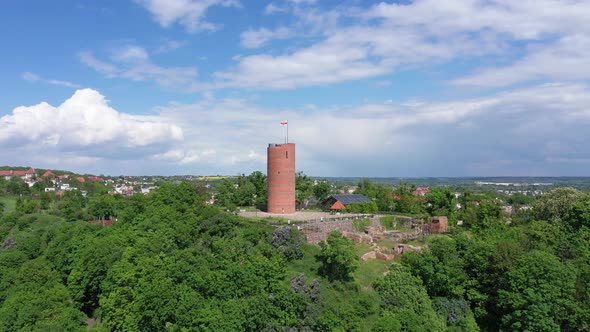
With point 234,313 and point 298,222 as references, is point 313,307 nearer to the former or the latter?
point 234,313

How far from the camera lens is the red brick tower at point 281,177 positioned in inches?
1908

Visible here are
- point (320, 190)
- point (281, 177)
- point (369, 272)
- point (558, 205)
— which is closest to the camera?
point (369, 272)

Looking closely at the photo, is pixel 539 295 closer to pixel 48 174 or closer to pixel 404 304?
pixel 404 304

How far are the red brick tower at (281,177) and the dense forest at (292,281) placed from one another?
7525mm

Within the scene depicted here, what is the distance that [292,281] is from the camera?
29.4m

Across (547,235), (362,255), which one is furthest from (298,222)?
(547,235)

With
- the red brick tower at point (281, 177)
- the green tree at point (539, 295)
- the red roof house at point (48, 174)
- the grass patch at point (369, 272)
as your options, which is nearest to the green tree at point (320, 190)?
the red brick tower at point (281, 177)

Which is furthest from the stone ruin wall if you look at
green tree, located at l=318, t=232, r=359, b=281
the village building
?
the village building

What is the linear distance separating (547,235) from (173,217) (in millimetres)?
33783

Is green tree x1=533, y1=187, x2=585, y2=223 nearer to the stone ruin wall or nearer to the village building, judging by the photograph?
the stone ruin wall

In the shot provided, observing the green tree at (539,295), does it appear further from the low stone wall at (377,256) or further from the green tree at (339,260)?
the green tree at (339,260)

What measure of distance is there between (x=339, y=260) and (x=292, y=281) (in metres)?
3.94

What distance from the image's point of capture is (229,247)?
3369 cm

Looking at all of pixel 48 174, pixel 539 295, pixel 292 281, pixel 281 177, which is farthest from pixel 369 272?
pixel 48 174
